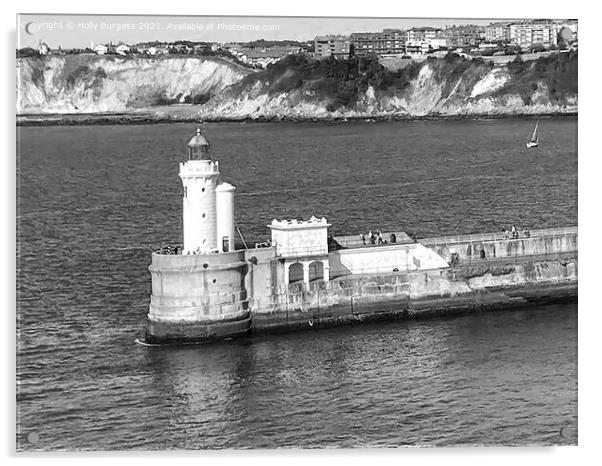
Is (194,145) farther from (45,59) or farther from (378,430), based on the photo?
(378,430)

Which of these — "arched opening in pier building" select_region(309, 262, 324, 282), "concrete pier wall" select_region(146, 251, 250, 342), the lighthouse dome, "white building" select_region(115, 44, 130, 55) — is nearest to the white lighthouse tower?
the lighthouse dome

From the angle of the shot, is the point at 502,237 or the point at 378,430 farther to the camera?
the point at 502,237

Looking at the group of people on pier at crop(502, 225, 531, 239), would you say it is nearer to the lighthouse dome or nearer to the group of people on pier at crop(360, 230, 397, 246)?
the group of people on pier at crop(360, 230, 397, 246)

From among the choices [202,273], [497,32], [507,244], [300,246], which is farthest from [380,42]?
[507,244]

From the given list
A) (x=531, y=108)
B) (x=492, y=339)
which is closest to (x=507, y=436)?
(x=492, y=339)

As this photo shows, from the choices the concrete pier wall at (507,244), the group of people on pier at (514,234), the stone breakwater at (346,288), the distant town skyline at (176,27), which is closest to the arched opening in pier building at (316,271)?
the stone breakwater at (346,288)

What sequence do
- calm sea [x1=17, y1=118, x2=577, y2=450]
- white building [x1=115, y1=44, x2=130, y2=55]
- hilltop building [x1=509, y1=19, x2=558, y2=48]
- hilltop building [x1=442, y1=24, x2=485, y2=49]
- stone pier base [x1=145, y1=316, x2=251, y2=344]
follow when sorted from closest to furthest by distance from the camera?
calm sea [x1=17, y1=118, x2=577, y2=450] < white building [x1=115, y1=44, x2=130, y2=55] < hilltop building [x1=509, y1=19, x2=558, y2=48] < hilltop building [x1=442, y1=24, x2=485, y2=49] < stone pier base [x1=145, y1=316, x2=251, y2=344]

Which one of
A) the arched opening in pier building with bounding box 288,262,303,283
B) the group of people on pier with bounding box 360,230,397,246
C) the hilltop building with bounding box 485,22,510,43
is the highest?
the hilltop building with bounding box 485,22,510,43

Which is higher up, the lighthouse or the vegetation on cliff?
the vegetation on cliff
